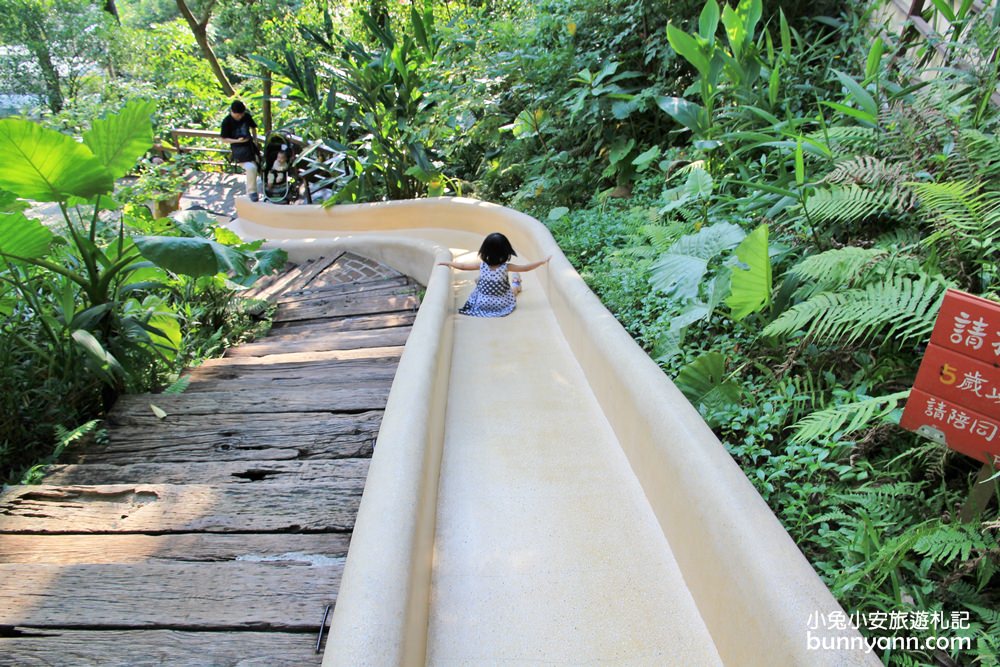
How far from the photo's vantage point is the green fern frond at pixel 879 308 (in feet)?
6.28

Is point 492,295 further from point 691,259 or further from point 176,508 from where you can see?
point 176,508

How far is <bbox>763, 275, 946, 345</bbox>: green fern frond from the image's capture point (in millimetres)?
1914

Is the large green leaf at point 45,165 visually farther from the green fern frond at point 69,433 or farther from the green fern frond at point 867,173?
the green fern frond at point 867,173

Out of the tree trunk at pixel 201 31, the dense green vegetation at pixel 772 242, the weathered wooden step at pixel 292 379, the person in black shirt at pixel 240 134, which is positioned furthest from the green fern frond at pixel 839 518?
the tree trunk at pixel 201 31

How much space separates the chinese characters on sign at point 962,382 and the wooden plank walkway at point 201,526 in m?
1.58

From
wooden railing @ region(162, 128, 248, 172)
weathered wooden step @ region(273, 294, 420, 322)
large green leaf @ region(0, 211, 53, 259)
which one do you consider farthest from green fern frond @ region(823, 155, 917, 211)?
wooden railing @ region(162, 128, 248, 172)

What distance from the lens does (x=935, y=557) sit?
1.44 metres

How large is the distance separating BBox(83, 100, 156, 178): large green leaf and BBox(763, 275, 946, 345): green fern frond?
3313mm

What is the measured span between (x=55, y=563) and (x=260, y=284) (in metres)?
5.13

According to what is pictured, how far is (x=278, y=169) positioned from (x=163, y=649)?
933 centimetres

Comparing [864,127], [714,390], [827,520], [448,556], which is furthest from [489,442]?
[864,127]

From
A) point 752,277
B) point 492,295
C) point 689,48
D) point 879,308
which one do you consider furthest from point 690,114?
point 879,308

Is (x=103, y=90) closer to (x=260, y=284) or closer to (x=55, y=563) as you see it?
(x=260, y=284)

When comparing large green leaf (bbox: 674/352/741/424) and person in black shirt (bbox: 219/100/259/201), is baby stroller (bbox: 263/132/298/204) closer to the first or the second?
person in black shirt (bbox: 219/100/259/201)
